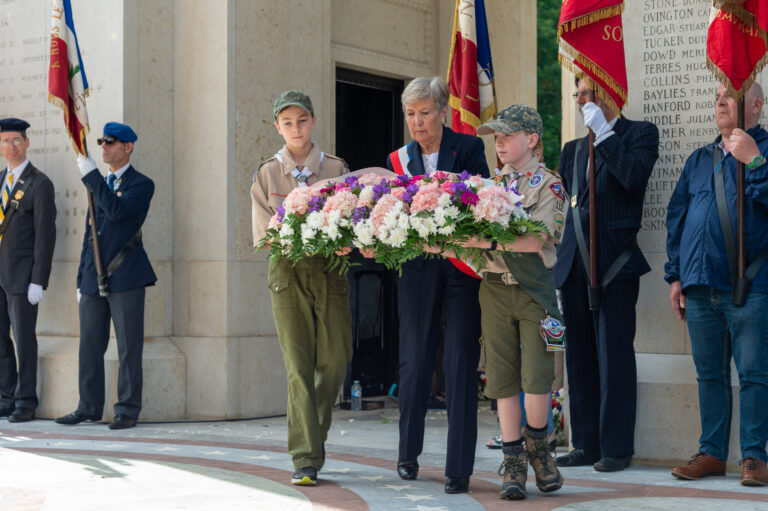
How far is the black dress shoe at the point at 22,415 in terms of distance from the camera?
30.2 feet

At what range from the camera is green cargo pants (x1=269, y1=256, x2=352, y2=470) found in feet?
19.5

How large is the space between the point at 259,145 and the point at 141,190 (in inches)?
52.3

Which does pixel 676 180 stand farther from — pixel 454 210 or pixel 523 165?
pixel 454 210

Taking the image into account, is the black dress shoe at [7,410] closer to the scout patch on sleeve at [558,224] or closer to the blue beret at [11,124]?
the blue beret at [11,124]

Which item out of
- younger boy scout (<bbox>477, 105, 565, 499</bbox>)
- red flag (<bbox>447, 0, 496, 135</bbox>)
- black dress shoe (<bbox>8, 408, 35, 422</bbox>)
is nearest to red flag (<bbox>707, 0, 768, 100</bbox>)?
younger boy scout (<bbox>477, 105, 565, 499</bbox>)

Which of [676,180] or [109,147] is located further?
[109,147]

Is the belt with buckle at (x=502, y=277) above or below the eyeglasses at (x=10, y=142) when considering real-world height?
below

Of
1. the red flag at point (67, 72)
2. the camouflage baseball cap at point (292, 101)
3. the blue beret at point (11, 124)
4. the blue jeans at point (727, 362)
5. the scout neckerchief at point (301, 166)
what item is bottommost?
the blue jeans at point (727, 362)

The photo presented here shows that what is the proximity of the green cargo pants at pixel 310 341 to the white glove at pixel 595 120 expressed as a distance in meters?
1.96

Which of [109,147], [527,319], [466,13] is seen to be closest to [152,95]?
[109,147]

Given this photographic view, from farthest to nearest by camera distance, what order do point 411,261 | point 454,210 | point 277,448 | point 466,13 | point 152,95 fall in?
point 152,95, point 466,13, point 277,448, point 411,261, point 454,210

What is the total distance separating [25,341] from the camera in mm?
9375

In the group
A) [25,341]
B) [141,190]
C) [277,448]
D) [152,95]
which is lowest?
[277,448]

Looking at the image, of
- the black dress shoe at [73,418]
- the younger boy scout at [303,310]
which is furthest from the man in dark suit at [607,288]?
the black dress shoe at [73,418]
